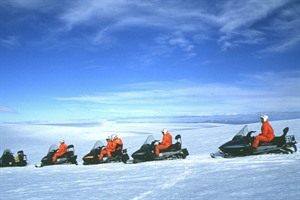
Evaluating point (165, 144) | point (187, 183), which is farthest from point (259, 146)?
point (187, 183)

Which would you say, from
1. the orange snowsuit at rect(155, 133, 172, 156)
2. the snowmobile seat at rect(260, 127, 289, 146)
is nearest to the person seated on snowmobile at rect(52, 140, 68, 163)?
the orange snowsuit at rect(155, 133, 172, 156)

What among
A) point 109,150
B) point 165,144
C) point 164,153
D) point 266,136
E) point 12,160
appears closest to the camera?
point 266,136

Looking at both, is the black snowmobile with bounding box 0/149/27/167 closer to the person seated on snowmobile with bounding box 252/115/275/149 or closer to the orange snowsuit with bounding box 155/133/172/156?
the orange snowsuit with bounding box 155/133/172/156

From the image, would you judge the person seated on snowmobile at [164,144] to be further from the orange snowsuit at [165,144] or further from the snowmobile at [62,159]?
the snowmobile at [62,159]

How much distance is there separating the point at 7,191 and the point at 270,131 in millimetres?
8038

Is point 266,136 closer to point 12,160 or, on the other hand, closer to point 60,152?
point 60,152

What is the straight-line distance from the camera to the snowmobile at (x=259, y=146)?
9969 millimetres

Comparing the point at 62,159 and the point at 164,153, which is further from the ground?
the point at 62,159

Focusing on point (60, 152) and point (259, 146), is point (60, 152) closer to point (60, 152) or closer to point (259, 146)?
point (60, 152)

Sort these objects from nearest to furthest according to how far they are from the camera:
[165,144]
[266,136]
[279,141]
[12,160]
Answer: [279,141], [266,136], [165,144], [12,160]

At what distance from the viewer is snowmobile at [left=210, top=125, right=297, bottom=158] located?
9969 millimetres

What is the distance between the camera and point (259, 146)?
10195 millimetres

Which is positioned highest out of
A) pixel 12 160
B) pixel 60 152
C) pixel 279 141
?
pixel 60 152

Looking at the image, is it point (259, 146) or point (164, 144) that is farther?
point (164, 144)
